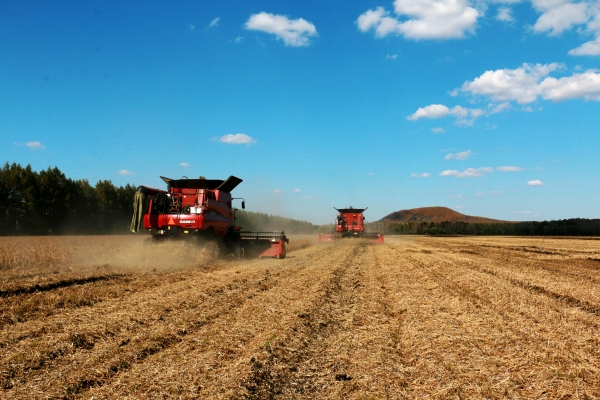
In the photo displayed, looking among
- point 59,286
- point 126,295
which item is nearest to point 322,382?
point 126,295

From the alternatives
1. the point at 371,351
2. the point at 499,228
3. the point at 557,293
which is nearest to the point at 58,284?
the point at 371,351

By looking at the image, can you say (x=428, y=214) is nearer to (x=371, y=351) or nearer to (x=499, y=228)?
(x=499, y=228)

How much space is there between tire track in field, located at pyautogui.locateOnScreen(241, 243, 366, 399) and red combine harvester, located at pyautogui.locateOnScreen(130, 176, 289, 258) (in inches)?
334

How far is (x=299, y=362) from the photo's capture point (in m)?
5.07

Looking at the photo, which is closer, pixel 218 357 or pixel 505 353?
pixel 218 357

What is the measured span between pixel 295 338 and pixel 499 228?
75.3 meters

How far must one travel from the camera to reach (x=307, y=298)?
884cm

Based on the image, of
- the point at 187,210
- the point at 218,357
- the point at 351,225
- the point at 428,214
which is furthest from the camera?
the point at 428,214

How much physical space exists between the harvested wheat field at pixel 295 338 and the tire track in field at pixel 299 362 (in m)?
0.02

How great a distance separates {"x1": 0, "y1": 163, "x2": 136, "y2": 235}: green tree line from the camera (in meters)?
48.9

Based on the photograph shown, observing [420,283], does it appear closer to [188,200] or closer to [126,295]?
[126,295]

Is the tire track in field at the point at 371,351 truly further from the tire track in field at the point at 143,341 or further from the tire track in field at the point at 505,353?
the tire track in field at the point at 143,341

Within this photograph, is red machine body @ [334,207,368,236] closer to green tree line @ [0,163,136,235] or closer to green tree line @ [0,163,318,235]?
green tree line @ [0,163,318,235]

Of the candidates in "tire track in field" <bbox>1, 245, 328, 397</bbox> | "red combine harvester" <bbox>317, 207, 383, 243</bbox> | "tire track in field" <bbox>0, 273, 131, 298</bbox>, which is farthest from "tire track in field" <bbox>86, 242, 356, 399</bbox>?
"red combine harvester" <bbox>317, 207, 383, 243</bbox>
